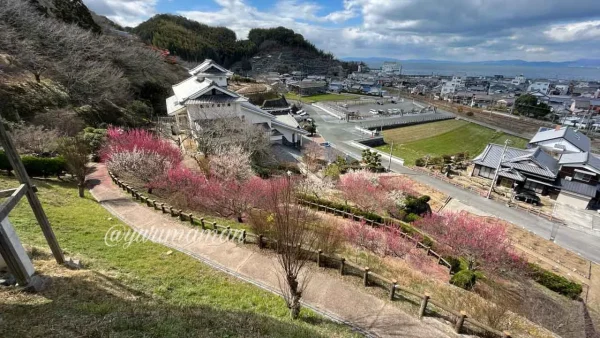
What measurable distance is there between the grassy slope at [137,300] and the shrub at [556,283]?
1439 centimetres

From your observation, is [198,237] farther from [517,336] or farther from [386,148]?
[386,148]

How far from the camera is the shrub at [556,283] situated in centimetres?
1473

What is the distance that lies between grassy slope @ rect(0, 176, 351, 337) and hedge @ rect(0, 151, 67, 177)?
246 inches

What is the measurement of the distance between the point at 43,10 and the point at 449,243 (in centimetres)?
5624

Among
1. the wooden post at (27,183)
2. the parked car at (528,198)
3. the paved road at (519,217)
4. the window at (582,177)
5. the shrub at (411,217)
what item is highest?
the wooden post at (27,183)

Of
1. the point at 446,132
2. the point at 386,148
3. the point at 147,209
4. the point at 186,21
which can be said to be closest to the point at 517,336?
the point at 147,209

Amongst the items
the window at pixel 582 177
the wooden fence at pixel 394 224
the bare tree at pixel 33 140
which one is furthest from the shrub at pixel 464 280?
the window at pixel 582 177

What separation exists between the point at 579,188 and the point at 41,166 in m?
46.4

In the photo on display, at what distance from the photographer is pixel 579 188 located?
27.4m

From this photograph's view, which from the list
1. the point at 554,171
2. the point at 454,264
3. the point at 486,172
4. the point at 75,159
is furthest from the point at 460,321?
the point at 554,171

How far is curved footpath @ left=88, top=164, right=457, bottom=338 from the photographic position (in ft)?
28.3

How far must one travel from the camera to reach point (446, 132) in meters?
56.3

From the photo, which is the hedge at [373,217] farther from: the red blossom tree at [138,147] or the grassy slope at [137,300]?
the red blossom tree at [138,147]

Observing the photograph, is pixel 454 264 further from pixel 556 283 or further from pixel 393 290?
pixel 393 290
